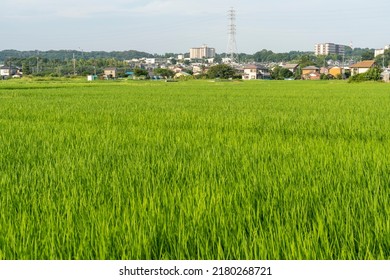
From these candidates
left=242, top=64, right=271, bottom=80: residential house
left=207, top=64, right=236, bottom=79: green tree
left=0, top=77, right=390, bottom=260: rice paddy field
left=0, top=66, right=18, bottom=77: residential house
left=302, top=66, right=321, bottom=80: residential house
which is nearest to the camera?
left=0, top=77, right=390, bottom=260: rice paddy field

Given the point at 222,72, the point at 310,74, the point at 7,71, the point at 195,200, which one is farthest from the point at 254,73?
the point at 195,200

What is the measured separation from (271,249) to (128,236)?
23.4 inches

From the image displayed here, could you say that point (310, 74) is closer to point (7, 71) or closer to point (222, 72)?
point (222, 72)

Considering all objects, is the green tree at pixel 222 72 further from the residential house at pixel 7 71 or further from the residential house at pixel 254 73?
the residential house at pixel 7 71

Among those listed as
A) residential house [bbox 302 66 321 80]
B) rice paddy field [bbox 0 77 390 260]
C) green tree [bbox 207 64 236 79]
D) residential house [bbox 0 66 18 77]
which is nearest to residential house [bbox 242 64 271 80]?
residential house [bbox 302 66 321 80]

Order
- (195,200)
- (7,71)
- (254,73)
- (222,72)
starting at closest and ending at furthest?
1. (195,200)
2. (222,72)
3. (254,73)
4. (7,71)

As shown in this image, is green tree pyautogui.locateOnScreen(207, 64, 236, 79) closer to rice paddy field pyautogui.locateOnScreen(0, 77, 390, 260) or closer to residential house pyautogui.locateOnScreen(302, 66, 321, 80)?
residential house pyautogui.locateOnScreen(302, 66, 321, 80)

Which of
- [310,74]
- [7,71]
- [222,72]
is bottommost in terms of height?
[310,74]

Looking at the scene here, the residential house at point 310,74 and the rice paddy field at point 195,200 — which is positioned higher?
the rice paddy field at point 195,200

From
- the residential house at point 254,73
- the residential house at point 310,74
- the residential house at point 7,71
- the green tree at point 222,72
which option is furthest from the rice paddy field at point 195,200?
the residential house at point 7,71

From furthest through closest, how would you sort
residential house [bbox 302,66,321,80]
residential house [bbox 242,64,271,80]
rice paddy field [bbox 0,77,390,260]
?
residential house [bbox 242,64,271,80]
residential house [bbox 302,66,321,80]
rice paddy field [bbox 0,77,390,260]

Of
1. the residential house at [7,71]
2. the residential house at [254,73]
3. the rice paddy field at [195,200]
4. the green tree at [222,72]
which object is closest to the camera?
the rice paddy field at [195,200]
